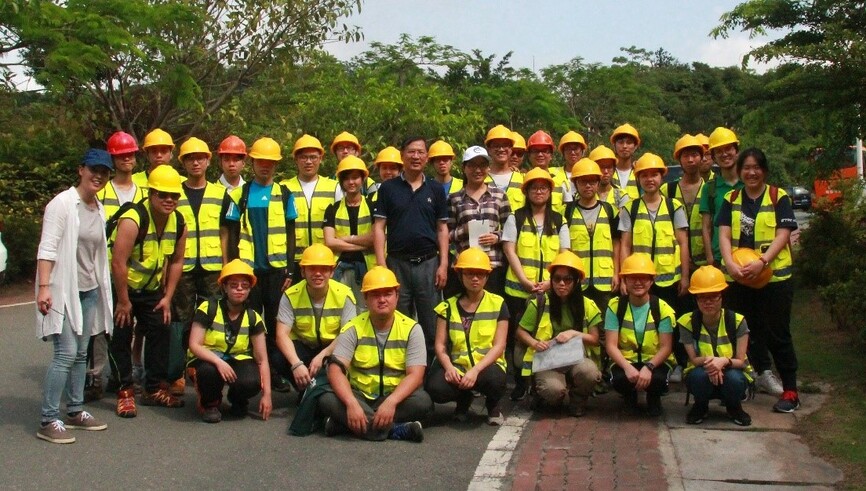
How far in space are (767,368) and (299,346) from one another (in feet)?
12.2

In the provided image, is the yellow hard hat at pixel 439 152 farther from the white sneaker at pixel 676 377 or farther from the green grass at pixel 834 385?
the green grass at pixel 834 385

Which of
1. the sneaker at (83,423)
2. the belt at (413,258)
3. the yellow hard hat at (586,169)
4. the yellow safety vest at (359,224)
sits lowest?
the sneaker at (83,423)

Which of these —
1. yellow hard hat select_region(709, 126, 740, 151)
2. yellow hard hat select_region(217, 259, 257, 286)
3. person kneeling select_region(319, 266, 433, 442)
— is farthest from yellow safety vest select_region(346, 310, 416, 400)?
yellow hard hat select_region(709, 126, 740, 151)

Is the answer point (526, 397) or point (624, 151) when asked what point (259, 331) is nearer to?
point (526, 397)

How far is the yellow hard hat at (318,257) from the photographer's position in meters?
7.56

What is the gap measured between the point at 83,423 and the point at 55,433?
1.09 feet

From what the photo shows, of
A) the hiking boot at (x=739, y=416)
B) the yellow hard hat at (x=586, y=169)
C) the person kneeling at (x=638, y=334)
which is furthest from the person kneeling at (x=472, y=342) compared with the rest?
the hiking boot at (x=739, y=416)

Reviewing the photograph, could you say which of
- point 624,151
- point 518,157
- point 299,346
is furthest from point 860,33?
point 299,346

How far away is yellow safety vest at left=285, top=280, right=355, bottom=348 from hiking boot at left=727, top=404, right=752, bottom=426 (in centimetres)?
294

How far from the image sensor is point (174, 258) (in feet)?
25.5

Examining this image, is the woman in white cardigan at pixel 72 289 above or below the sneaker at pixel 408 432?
above

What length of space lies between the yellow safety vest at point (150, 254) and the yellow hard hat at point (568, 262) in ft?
9.43

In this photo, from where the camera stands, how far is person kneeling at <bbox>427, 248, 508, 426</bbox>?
7.25m

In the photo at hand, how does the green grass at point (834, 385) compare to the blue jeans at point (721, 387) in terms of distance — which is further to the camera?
the blue jeans at point (721, 387)
